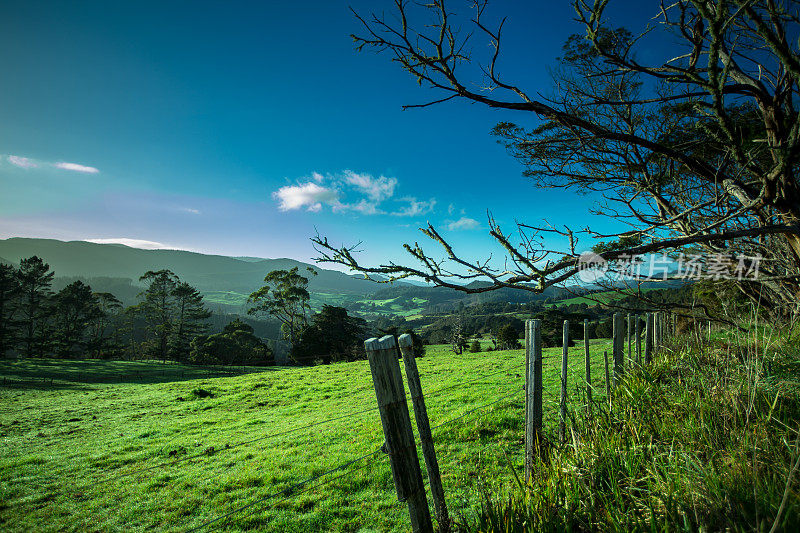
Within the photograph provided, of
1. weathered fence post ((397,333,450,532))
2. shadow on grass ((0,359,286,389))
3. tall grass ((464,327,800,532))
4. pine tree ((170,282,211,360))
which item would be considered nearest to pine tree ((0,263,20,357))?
shadow on grass ((0,359,286,389))

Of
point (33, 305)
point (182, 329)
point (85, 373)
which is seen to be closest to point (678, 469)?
point (85, 373)

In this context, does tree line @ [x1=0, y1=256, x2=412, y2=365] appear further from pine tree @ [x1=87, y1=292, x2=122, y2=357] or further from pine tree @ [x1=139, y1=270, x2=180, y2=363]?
pine tree @ [x1=139, y1=270, x2=180, y2=363]

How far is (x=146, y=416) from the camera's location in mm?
14586

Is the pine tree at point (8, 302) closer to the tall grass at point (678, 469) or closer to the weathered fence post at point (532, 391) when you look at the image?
the weathered fence post at point (532, 391)

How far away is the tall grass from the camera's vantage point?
178 centimetres

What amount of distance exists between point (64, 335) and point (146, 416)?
50898 millimetres

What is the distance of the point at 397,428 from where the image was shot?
7.06 feet

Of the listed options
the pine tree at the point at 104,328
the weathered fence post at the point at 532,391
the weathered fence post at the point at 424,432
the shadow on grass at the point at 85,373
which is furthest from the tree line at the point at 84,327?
the weathered fence post at the point at 424,432

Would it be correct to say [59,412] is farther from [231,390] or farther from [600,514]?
[600,514]

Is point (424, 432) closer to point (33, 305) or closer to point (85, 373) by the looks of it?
point (85, 373)

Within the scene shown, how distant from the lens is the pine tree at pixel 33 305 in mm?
45156

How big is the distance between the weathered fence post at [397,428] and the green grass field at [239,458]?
67 cm

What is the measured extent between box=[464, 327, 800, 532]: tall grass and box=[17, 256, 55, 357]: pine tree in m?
65.6

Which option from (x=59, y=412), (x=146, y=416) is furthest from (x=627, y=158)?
(x=59, y=412)
